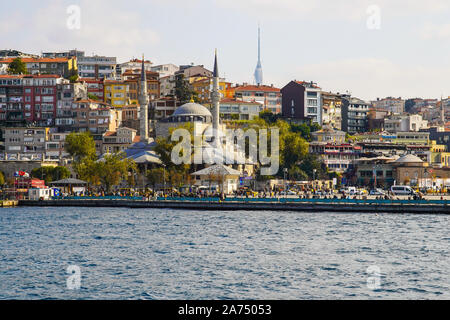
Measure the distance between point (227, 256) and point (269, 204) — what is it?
2591cm

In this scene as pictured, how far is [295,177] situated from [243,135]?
324 inches

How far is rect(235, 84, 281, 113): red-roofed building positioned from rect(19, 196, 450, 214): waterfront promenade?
165ft

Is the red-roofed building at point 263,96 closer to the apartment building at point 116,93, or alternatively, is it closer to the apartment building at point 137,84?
the apartment building at point 137,84

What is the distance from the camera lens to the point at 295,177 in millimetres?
88312

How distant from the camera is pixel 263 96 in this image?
382ft

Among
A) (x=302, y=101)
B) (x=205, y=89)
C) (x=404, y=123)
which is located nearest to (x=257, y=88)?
(x=205, y=89)

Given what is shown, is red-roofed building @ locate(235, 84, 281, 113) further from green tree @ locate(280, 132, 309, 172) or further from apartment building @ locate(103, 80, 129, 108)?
green tree @ locate(280, 132, 309, 172)

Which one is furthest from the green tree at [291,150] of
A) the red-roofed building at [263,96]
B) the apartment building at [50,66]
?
the apartment building at [50,66]

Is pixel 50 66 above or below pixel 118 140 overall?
above

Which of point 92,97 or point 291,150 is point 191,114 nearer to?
point 291,150

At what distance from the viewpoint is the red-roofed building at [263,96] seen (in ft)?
380

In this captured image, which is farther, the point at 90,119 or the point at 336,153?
the point at 90,119

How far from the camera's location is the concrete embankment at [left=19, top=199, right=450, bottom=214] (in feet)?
186

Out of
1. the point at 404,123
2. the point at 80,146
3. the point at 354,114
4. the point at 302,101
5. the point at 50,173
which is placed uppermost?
the point at 302,101
